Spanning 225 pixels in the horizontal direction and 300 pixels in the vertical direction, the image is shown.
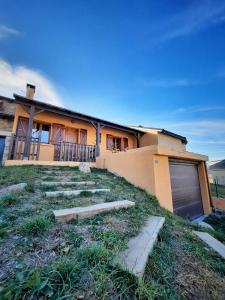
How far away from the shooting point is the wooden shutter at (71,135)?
9516 mm

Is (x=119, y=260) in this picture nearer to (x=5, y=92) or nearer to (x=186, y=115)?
(x=5, y=92)

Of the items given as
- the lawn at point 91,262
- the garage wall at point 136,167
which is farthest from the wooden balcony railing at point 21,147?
the lawn at point 91,262

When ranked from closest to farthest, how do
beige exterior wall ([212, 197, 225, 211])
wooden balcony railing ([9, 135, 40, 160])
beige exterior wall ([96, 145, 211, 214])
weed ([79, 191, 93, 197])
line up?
weed ([79, 191, 93, 197]) < beige exterior wall ([96, 145, 211, 214]) < wooden balcony railing ([9, 135, 40, 160]) < beige exterior wall ([212, 197, 225, 211])

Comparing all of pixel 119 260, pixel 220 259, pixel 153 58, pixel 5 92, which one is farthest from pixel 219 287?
pixel 5 92

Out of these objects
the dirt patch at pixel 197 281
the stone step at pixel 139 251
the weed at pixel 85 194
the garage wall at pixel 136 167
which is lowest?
the dirt patch at pixel 197 281

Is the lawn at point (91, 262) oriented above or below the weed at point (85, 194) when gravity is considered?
below

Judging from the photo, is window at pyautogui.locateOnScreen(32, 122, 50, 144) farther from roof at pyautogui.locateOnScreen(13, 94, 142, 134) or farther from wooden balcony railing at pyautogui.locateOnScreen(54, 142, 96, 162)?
roof at pyautogui.locateOnScreen(13, 94, 142, 134)

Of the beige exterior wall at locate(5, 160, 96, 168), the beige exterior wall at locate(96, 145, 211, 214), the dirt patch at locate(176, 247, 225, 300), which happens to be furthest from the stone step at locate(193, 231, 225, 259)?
the beige exterior wall at locate(5, 160, 96, 168)

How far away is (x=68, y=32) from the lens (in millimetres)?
6344

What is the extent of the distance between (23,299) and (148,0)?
912 cm

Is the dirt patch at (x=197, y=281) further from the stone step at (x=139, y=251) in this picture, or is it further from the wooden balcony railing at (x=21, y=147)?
the wooden balcony railing at (x=21, y=147)

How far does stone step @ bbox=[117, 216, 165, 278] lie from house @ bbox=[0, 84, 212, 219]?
231 centimetres

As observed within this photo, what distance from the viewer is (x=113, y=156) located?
21.5 ft

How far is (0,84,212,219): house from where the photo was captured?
4520 millimetres
